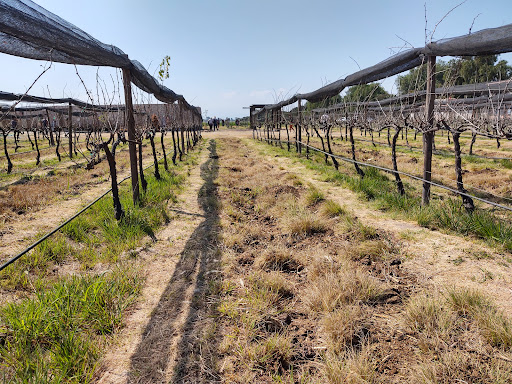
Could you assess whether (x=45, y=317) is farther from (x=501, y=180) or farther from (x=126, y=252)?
(x=501, y=180)

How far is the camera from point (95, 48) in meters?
3.93

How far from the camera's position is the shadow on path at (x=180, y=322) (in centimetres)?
204

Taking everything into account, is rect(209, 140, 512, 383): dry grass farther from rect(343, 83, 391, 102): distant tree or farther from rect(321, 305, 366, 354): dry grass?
rect(343, 83, 391, 102): distant tree

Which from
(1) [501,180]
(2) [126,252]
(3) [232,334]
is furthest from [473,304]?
(1) [501,180]

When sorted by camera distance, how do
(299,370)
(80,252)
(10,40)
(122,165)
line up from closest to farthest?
(299,370), (10,40), (80,252), (122,165)

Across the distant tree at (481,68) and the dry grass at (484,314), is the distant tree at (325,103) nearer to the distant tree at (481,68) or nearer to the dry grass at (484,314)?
the distant tree at (481,68)

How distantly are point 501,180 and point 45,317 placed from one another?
29.8 ft

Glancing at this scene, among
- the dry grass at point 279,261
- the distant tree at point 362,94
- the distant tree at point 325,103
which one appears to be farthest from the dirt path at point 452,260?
the distant tree at point 325,103

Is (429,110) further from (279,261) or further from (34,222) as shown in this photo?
(34,222)

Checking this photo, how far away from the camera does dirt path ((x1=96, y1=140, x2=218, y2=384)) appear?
2076 millimetres

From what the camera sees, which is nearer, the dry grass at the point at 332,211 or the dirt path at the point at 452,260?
the dirt path at the point at 452,260

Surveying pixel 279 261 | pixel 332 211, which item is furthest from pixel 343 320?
pixel 332 211

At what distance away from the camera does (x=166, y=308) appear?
9.06 feet

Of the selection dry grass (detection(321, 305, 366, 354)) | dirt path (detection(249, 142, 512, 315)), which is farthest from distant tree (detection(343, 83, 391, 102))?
dry grass (detection(321, 305, 366, 354))
